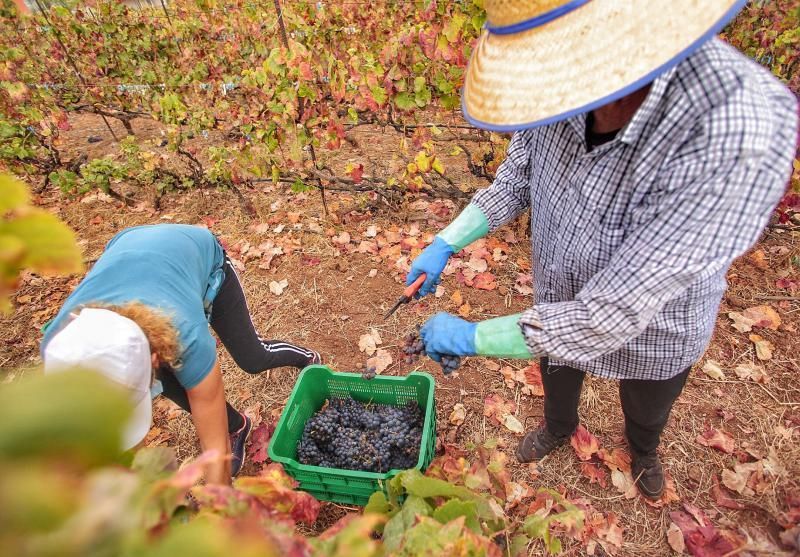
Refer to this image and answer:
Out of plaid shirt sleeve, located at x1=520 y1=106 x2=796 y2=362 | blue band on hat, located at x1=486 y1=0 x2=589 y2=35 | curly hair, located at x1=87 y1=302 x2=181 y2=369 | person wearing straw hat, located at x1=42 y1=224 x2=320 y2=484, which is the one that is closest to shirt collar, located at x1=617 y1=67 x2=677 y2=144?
plaid shirt sleeve, located at x1=520 y1=106 x2=796 y2=362

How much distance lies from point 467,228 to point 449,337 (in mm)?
635

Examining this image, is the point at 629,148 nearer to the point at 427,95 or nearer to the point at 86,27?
the point at 427,95

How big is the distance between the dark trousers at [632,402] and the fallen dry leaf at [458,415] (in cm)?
53

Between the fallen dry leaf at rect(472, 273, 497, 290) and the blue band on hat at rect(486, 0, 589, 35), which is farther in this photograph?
the fallen dry leaf at rect(472, 273, 497, 290)

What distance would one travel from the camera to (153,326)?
1.52 metres

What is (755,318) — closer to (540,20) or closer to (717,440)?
(717,440)

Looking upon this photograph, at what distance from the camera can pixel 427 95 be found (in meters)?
3.42

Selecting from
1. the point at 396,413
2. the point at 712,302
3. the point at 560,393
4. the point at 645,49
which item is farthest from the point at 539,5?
the point at 396,413

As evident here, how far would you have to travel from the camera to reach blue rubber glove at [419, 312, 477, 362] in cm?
157

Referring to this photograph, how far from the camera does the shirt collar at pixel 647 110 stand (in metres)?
1.10

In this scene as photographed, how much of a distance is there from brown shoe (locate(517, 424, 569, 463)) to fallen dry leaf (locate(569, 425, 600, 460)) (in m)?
0.05

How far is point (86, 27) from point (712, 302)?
26.1 ft

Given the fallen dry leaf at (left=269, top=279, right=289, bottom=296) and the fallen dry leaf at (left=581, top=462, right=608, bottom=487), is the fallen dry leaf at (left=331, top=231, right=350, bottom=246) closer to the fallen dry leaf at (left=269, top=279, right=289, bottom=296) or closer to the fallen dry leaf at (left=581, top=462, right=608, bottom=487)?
the fallen dry leaf at (left=269, top=279, right=289, bottom=296)

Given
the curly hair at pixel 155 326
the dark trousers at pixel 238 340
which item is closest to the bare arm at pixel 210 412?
the curly hair at pixel 155 326
